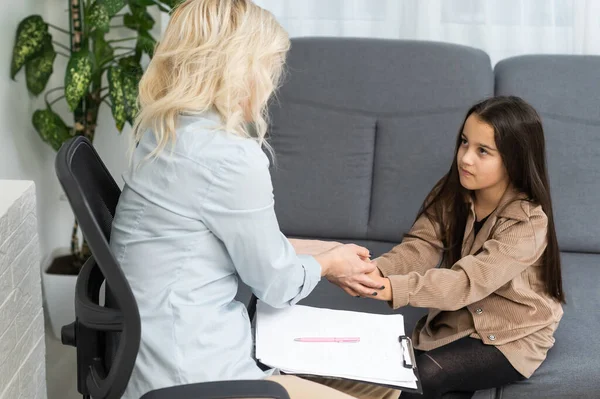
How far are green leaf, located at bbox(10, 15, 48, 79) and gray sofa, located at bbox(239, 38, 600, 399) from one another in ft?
2.65

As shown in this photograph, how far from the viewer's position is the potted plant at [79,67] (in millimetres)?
2496

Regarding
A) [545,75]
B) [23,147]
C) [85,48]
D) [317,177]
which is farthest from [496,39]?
[23,147]

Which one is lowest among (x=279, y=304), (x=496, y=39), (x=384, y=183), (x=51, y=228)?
(x=51, y=228)

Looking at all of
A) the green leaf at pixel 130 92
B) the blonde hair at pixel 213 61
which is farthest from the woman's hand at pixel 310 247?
the green leaf at pixel 130 92

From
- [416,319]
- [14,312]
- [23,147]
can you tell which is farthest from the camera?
[23,147]

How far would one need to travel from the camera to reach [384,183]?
2.48 m

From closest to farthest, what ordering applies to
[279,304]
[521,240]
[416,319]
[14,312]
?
[279,304] → [14,312] → [521,240] → [416,319]

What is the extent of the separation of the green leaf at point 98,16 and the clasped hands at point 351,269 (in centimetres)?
112

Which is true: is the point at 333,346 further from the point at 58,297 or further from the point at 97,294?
the point at 58,297

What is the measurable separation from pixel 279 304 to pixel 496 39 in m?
1.69

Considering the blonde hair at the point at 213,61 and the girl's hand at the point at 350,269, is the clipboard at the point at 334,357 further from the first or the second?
the blonde hair at the point at 213,61

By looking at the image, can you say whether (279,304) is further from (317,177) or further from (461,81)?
(461,81)

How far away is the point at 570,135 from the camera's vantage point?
2453mm

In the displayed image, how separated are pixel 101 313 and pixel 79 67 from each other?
1354 millimetres
